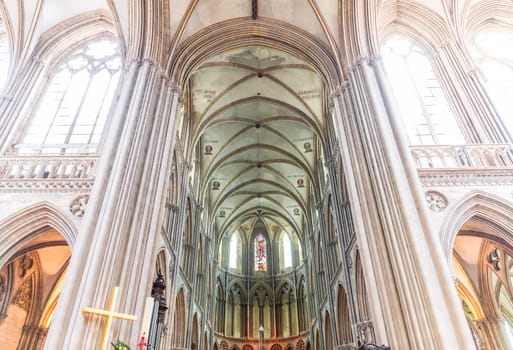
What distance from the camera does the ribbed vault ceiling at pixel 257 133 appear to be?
55.4ft

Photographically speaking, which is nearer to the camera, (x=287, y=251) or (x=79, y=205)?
(x=79, y=205)

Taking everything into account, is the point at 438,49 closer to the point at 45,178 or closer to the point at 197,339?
the point at 45,178

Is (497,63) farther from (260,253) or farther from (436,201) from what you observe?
(260,253)

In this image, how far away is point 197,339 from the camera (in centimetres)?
1812

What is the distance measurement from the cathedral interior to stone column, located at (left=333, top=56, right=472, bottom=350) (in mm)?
39

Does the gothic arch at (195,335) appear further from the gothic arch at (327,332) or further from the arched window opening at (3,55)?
the arched window opening at (3,55)

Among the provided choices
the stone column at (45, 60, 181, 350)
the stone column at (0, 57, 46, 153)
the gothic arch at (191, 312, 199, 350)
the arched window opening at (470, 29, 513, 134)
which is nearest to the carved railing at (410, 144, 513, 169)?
the arched window opening at (470, 29, 513, 134)

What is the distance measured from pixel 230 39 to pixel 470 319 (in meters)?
14.0

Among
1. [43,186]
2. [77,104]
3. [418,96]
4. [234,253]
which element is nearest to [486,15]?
[418,96]

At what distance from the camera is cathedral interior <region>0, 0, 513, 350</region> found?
26.5 feet

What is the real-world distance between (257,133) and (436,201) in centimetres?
1226

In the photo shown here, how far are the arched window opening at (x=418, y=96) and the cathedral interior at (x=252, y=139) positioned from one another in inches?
2.6

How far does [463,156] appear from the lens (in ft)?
34.9

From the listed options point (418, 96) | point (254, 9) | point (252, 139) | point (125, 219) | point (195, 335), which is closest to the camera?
point (125, 219)
